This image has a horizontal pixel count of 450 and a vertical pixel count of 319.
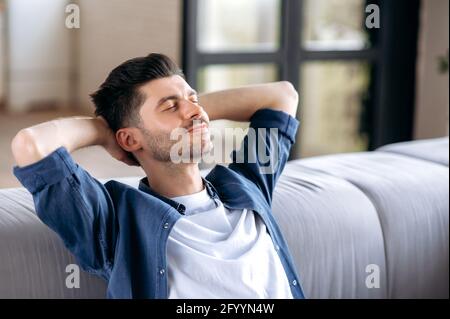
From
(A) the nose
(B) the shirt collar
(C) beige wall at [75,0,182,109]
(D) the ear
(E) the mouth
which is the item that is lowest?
(B) the shirt collar

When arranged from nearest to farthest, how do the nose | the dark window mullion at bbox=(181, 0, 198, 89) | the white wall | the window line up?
the nose → the dark window mullion at bbox=(181, 0, 198, 89) → the window → the white wall

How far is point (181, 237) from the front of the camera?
1352mm

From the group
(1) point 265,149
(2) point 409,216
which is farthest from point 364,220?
(1) point 265,149

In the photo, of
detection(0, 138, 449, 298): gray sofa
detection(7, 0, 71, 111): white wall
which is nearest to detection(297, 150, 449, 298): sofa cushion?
detection(0, 138, 449, 298): gray sofa

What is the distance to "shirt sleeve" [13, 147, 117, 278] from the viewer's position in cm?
124

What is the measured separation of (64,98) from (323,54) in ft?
8.12

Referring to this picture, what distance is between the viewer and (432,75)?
12.3ft

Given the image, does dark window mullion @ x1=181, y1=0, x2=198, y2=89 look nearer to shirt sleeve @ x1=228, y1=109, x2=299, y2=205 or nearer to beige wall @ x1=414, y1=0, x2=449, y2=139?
beige wall @ x1=414, y1=0, x2=449, y2=139

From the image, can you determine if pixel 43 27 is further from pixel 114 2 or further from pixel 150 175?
pixel 150 175

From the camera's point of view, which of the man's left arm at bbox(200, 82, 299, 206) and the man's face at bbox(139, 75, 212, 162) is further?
the man's left arm at bbox(200, 82, 299, 206)

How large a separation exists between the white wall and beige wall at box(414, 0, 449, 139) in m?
2.65

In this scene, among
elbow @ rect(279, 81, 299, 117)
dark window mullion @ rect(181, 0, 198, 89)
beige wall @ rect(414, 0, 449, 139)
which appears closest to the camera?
elbow @ rect(279, 81, 299, 117)

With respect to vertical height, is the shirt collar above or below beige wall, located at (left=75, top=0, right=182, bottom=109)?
below

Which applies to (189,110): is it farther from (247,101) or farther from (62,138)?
(247,101)
